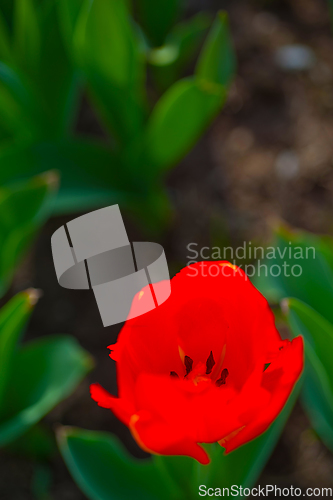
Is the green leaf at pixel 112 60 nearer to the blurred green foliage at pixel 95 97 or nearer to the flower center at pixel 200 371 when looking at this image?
the blurred green foliage at pixel 95 97

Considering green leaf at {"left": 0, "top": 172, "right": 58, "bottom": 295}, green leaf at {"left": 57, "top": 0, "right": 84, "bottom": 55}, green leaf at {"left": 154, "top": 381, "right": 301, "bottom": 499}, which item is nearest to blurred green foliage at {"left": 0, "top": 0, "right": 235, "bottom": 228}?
green leaf at {"left": 57, "top": 0, "right": 84, "bottom": 55}

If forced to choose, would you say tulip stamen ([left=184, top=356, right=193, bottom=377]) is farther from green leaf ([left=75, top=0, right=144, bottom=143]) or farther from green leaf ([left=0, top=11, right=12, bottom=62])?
green leaf ([left=0, top=11, right=12, bottom=62])

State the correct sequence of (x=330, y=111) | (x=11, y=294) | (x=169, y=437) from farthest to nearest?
(x=330, y=111) → (x=11, y=294) → (x=169, y=437)

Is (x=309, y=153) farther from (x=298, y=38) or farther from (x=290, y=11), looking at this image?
(x=290, y=11)

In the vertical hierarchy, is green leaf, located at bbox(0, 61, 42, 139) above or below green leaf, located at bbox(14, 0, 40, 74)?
below

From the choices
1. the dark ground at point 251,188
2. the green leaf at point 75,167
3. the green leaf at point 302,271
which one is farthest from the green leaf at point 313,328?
the green leaf at point 75,167

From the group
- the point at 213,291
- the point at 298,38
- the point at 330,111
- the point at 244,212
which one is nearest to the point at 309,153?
the point at 330,111

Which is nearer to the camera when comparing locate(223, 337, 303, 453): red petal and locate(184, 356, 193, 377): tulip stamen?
locate(223, 337, 303, 453): red petal
